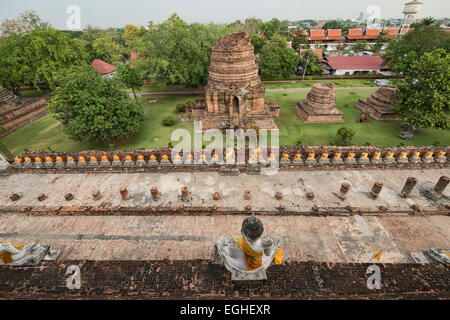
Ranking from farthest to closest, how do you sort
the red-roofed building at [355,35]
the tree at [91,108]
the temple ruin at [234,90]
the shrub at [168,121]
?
the red-roofed building at [355,35], the shrub at [168,121], the temple ruin at [234,90], the tree at [91,108]

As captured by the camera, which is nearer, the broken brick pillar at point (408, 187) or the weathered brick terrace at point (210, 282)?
the weathered brick terrace at point (210, 282)

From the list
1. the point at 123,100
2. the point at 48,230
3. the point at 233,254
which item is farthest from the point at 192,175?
the point at 123,100

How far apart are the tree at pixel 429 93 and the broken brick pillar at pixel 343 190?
45.3ft

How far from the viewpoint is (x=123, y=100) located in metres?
20.2

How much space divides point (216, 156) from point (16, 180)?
13.4m

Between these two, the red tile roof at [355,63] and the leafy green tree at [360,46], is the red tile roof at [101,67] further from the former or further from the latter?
the leafy green tree at [360,46]

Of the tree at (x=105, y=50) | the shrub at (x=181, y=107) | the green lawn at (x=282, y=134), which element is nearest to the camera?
the green lawn at (x=282, y=134)

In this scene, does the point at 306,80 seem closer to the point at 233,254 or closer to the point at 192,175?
the point at 192,175

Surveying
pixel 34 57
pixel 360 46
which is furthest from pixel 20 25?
pixel 360 46

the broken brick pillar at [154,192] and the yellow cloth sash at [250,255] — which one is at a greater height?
the yellow cloth sash at [250,255]

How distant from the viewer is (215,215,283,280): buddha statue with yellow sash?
505 cm

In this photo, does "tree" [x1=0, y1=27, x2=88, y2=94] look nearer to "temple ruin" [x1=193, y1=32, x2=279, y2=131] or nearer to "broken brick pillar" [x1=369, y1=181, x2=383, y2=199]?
"temple ruin" [x1=193, y1=32, x2=279, y2=131]

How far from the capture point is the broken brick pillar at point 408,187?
11584 millimetres

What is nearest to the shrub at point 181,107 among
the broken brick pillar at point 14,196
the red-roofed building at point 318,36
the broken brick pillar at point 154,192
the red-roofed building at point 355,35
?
the broken brick pillar at point 154,192
